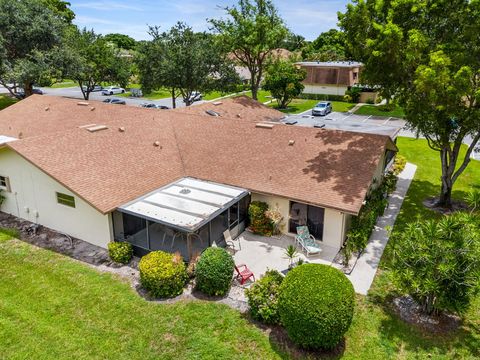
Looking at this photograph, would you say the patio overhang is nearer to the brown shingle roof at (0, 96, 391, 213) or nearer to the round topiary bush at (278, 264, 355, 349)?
the brown shingle roof at (0, 96, 391, 213)

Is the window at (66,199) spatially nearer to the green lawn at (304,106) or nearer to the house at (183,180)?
the house at (183,180)

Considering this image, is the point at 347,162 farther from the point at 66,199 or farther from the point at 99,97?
the point at 99,97

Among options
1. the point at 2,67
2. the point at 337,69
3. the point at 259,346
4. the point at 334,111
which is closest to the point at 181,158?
the point at 259,346

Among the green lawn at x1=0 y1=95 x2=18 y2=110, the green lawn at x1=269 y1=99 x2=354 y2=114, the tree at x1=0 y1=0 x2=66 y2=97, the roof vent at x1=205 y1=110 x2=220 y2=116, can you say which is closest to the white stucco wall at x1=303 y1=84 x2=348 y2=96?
the green lawn at x1=269 y1=99 x2=354 y2=114

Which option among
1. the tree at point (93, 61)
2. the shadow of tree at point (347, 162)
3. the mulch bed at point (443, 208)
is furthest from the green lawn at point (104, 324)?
the tree at point (93, 61)

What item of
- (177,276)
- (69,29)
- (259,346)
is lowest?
(259,346)

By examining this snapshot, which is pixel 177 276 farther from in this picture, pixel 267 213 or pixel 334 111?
pixel 334 111
